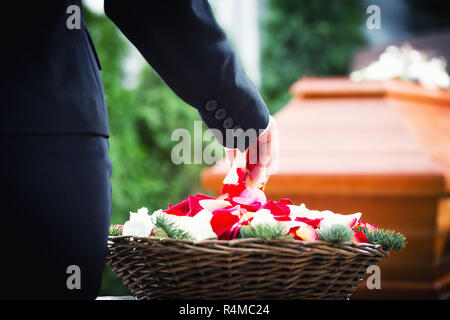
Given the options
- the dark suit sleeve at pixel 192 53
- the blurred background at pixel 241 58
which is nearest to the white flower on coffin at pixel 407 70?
the blurred background at pixel 241 58

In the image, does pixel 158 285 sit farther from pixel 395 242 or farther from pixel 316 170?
pixel 316 170

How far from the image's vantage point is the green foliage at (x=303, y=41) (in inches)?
280

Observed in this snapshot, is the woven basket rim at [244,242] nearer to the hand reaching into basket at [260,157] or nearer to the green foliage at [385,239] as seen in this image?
the green foliage at [385,239]

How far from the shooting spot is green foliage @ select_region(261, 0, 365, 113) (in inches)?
280

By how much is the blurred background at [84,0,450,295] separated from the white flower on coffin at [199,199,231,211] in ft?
7.79

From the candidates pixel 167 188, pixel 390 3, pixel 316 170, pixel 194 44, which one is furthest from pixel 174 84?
pixel 390 3

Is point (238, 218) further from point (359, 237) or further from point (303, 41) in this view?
point (303, 41)

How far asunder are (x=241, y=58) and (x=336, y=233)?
4.20 m

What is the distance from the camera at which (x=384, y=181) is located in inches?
101

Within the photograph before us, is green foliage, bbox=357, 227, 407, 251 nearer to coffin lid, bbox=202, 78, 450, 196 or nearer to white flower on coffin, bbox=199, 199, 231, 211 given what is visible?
white flower on coffin, bbox=199, 199, 231, 211

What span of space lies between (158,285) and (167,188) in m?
3.18

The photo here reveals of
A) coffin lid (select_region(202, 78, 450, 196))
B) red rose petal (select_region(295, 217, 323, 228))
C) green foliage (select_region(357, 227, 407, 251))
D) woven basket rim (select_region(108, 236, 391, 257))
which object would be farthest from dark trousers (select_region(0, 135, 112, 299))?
coffin lid (select_region(202, 78, 450, 196))

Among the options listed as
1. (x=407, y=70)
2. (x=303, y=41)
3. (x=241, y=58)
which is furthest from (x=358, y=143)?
(x=303, y=41)

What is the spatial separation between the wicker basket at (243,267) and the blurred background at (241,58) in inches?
97.1
